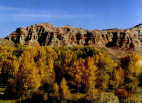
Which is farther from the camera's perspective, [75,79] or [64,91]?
[75,79]

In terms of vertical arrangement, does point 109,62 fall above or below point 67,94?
above

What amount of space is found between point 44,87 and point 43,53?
5523 centimetres

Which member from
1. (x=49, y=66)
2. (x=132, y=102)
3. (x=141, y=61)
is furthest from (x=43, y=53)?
(x=132, y=102)

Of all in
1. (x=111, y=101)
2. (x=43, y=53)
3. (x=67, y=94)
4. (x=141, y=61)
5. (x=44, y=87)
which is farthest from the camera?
(x=43, y=53)

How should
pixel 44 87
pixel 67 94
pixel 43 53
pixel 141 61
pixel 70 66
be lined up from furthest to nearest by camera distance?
pixel 43 53, pixel 141 61, pixel 70 66, pixel 44 87, pixel 67 94

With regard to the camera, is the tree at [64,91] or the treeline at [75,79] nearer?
the tree at [64,91]

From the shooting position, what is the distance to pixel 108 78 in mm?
108000

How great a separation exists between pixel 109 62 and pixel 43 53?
48976 millimetres

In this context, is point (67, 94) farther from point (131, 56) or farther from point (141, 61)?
point (141, 61)

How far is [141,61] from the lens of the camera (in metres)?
129

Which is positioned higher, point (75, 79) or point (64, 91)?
point (75, 79)

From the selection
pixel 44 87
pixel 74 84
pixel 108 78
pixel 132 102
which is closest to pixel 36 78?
pixel 44 87

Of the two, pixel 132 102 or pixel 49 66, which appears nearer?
pixel 132 102

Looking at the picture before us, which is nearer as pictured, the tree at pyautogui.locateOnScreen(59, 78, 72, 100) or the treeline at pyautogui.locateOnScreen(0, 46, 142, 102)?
the tree at pyautogui.locateOnScreen(59, 78, 72, 100)
